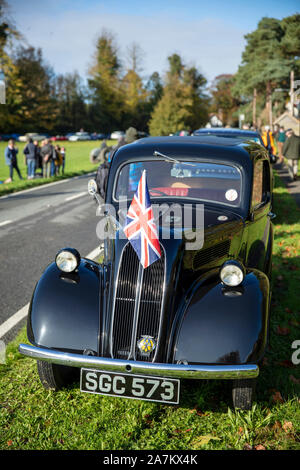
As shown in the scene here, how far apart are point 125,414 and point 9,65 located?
25.8 meters

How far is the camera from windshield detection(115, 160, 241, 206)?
437cm

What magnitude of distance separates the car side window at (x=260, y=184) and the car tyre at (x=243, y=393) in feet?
6.41

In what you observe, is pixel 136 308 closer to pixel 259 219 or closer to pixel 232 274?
pixel 232 274

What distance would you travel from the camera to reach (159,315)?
3.17 metres

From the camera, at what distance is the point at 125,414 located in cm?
333

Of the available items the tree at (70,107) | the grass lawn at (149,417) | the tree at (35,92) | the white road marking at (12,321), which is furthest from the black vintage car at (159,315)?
the tree at (70,107)

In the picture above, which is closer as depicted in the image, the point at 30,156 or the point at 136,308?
the point at 136,308

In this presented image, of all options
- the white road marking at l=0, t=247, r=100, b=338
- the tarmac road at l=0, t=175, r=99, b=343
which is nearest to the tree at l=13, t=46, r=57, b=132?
the tarmac road at l=0, t=175, r=99, b=343

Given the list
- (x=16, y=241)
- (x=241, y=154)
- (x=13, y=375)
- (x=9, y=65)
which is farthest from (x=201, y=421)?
(x=9, y=65)

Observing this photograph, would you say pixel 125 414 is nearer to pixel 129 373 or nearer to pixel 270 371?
pixel 129 373

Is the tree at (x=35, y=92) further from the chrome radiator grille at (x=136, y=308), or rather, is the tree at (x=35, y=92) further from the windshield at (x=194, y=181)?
the chrome radiator grille at (x=136, y=308)

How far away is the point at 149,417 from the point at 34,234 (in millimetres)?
6546

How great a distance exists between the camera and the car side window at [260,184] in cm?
459

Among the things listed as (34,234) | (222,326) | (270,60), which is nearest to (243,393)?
(222,326)
